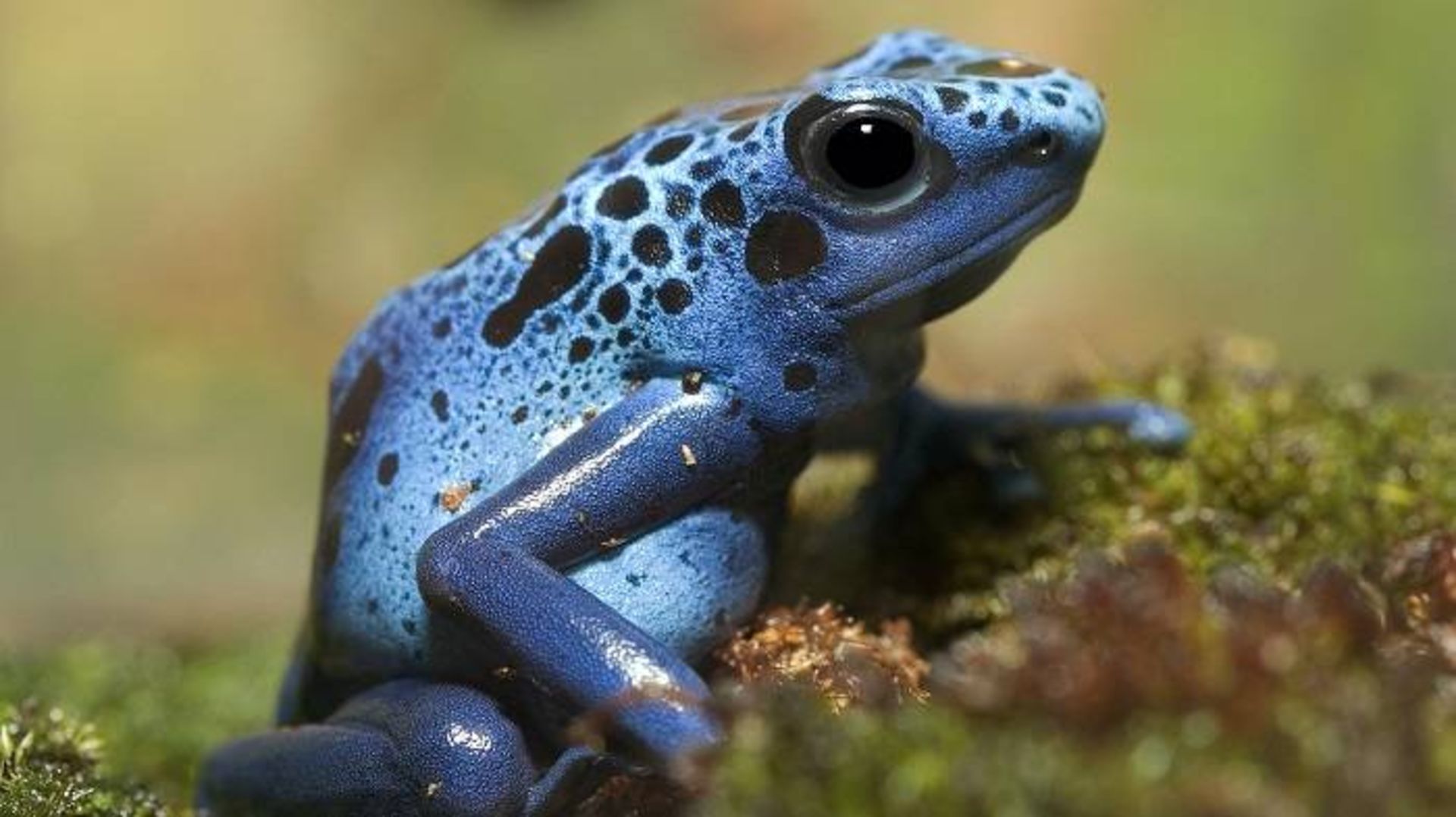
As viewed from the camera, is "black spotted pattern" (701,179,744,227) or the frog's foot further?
"black spotted pattern" (701,179,744,227)

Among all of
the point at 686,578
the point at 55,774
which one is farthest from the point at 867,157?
the point at 55,774

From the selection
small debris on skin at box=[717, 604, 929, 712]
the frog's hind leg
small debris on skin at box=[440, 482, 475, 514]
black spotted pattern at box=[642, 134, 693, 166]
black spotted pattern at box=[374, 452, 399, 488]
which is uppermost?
black spotted pattern at box=[642, 134, 693, 166]

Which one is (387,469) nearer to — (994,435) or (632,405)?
(632,405)

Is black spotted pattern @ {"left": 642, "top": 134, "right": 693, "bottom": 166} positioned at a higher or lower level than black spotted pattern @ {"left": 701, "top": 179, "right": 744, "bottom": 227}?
higher

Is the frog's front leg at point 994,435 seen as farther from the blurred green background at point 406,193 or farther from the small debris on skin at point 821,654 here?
the blurred green background at point 406,193

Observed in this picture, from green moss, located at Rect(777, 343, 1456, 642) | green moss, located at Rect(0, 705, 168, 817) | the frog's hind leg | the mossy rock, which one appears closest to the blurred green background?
the mossy rock

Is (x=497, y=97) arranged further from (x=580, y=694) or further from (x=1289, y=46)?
(x=580, y=694)

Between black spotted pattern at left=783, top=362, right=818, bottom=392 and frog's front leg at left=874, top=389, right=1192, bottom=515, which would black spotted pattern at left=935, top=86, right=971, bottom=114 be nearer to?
black spotted pattern at left=783, top=362, right=818, bottom=392
